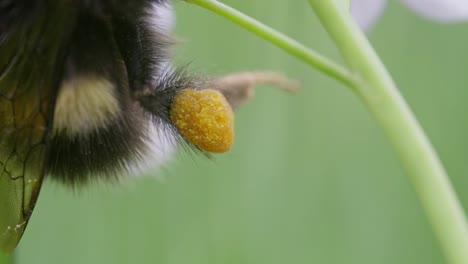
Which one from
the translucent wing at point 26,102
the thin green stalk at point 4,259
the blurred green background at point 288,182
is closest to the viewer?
the translucent wing at point 26,102

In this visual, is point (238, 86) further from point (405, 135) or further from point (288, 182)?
point (288, 182)

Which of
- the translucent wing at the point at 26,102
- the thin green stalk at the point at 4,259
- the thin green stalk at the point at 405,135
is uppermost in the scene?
the thin green stalk at the point at 405,135

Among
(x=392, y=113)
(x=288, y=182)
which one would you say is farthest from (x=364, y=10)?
(x=288, y=182)

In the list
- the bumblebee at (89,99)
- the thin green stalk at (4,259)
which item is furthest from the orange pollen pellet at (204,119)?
the thin green stalk at (4,259)

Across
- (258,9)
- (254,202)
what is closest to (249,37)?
(258,9)

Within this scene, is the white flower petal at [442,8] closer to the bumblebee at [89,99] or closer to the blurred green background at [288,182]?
the bumblebee at [89,99]

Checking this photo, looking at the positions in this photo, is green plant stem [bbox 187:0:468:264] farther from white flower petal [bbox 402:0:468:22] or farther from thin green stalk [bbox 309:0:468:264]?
white flower petal [bbox 402:0:468:22]
